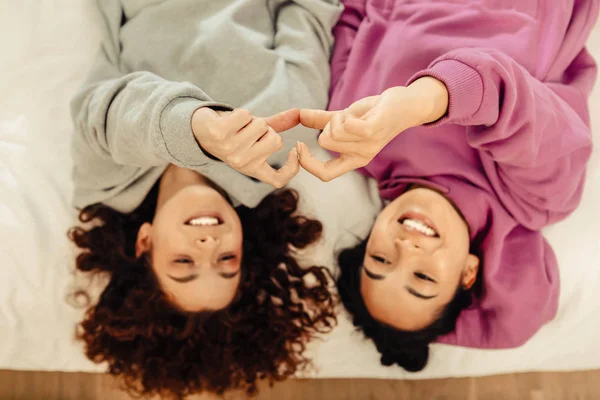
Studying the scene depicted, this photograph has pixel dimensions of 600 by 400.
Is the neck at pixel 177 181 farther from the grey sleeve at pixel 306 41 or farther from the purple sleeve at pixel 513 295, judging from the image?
the purple sleeve at pixel 513 295

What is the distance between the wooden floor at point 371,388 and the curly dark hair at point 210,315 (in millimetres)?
77

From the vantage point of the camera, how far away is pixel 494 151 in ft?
2.59

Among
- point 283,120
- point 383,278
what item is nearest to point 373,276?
point 383,278

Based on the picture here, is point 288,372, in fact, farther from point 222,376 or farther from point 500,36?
point 500,36

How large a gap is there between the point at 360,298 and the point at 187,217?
0.36 metres

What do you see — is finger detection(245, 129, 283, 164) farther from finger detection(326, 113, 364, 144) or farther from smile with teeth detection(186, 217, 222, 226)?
smile with teeth detection(186, 217, 222, 226)

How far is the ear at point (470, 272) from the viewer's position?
0.91 m

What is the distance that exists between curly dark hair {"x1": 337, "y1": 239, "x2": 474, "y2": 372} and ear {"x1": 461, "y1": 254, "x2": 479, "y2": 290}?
0.01 metres

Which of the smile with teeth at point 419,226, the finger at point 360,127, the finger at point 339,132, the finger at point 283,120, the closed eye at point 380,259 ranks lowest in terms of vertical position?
the closed eye at point 380,259

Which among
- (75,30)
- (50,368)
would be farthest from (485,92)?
(50,368)

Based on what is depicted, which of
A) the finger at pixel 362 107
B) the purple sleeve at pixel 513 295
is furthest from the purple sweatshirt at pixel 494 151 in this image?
the finger at pixel 362 107

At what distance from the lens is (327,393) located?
3.64 ft

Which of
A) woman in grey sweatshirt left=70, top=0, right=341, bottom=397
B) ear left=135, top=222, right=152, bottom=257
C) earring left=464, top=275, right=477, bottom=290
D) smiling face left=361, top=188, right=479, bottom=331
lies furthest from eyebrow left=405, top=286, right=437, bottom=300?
ear left=135, top=222, right=152, bottom=257

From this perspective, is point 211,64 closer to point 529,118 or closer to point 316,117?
point 316,117
